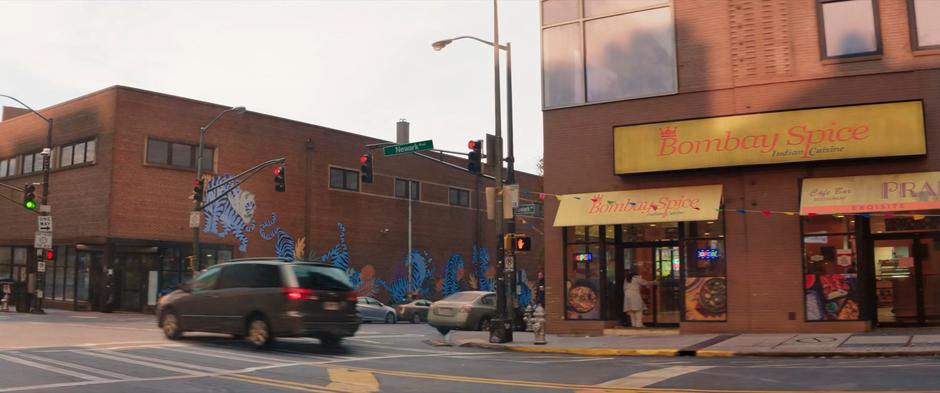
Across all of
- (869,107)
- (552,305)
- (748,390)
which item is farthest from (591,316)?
(748,390)

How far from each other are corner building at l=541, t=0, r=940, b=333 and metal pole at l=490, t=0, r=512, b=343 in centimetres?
202

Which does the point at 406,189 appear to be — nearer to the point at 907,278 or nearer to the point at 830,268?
the point at 830,268

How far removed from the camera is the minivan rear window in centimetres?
1537

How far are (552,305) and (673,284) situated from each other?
3.27 meters

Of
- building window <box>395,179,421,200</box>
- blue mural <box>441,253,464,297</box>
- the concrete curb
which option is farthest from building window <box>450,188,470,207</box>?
the concrete curb

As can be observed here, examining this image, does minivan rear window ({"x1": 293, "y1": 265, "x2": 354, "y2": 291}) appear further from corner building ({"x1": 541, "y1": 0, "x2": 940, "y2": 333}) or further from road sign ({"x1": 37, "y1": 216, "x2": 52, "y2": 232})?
road sign ({"x1": 37, "y1": 216, "x2": 52, "y2": 232})

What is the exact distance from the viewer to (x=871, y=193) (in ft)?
60.7

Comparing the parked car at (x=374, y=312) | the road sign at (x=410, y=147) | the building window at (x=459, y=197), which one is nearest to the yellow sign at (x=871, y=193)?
the road sign at (x=410, y=147)

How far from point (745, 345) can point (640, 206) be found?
5092 mm

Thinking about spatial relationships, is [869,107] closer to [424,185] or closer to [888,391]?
[888,391]

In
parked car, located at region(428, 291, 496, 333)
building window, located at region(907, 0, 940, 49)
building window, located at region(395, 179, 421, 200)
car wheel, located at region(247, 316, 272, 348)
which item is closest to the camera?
car wheel, located at region(247, 316, 272, 348)

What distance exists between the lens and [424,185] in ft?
175

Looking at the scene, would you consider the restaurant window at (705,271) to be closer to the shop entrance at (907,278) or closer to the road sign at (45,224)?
the shop entrance at (907,278)

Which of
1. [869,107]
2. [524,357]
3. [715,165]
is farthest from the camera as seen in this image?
[715,165]
